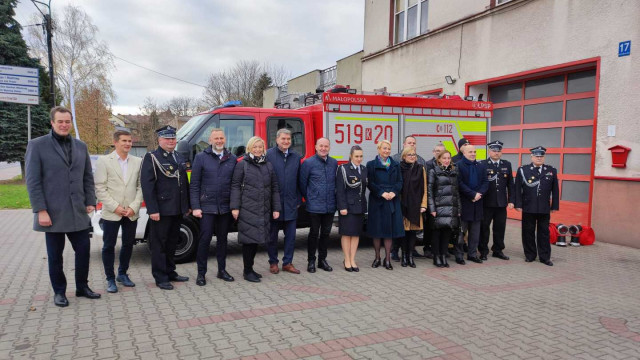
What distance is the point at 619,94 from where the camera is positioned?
794 cm

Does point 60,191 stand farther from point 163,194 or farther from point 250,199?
point 250,199

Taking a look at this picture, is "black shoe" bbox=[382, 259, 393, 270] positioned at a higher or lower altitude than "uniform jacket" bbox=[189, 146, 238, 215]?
lower

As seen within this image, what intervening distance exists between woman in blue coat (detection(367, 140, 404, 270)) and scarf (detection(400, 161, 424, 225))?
5.6 inches

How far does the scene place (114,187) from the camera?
4891mm

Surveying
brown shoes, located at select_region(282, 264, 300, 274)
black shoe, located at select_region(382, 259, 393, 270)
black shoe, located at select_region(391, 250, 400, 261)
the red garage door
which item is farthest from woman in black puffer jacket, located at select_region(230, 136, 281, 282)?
the red garage door

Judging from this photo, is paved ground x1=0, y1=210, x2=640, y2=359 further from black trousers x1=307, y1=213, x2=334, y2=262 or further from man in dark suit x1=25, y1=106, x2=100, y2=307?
man in dark suit x1=25, y1=106, x2=100, y2=307

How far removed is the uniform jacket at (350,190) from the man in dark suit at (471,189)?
5.47 feet

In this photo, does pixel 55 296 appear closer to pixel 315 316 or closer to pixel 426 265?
pixel 315 316

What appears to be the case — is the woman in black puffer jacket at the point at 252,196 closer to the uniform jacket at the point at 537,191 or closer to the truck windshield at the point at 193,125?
the truck windshield at the point at 193,125

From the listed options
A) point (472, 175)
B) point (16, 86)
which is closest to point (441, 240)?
point (472, 175)

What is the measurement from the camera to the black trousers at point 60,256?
14.5 feet

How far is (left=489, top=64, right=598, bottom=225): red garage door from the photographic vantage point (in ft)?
29.2

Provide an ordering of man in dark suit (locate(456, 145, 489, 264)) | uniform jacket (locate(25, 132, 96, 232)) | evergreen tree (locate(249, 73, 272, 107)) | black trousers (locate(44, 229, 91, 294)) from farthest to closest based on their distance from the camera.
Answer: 1. evergreen tree (locate(249, 73, 272, 107))
2. man in dark suit (locate(456, 145, 489, 264))
3. black trousers (locate(44, 229, 91, 294))
4. uniform jacket (locate(25, 132, 96, 232))

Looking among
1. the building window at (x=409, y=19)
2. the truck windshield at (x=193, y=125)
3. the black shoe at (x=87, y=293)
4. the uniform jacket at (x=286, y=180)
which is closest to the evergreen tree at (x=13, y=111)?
the building window at (x=409, y=19)
